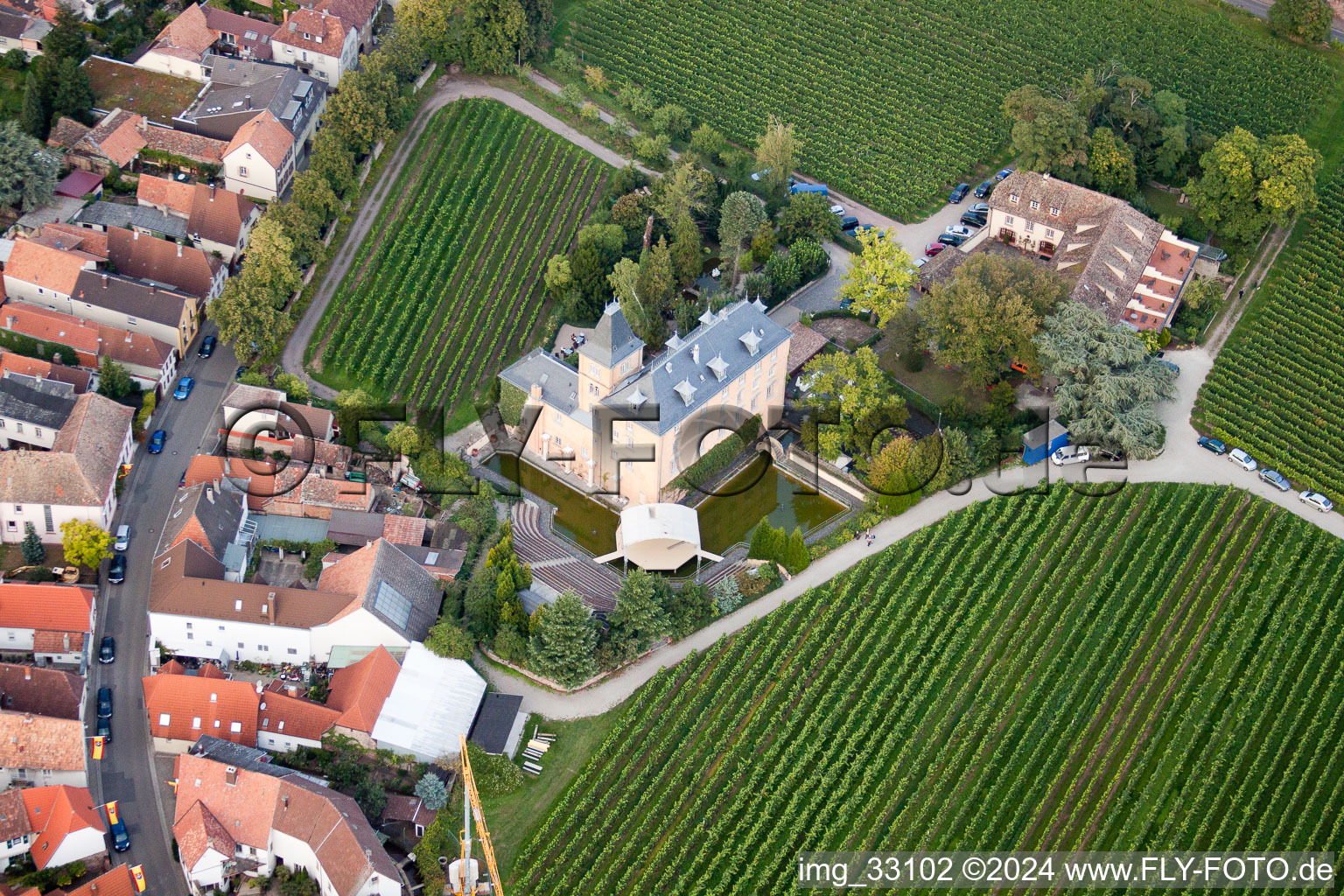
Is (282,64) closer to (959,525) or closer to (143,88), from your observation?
(143,88)

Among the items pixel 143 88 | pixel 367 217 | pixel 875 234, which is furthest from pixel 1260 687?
pixel 143 88

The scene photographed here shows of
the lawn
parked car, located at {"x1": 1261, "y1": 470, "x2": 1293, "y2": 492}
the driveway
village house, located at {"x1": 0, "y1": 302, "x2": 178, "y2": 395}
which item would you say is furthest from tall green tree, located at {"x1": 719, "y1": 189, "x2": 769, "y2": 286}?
village house, located at {"x1": 0, "y1": 302, "x2": 178, "y2": 395}

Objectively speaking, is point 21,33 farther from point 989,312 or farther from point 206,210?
point 989,312

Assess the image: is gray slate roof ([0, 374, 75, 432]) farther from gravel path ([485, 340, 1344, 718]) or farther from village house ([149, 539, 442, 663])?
gravel path ([485, 340, 1344, 718])

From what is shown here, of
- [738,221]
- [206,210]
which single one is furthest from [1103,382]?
[206,210]

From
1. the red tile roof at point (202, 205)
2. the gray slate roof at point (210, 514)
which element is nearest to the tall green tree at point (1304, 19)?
the red tile roof at point (202, 205)
